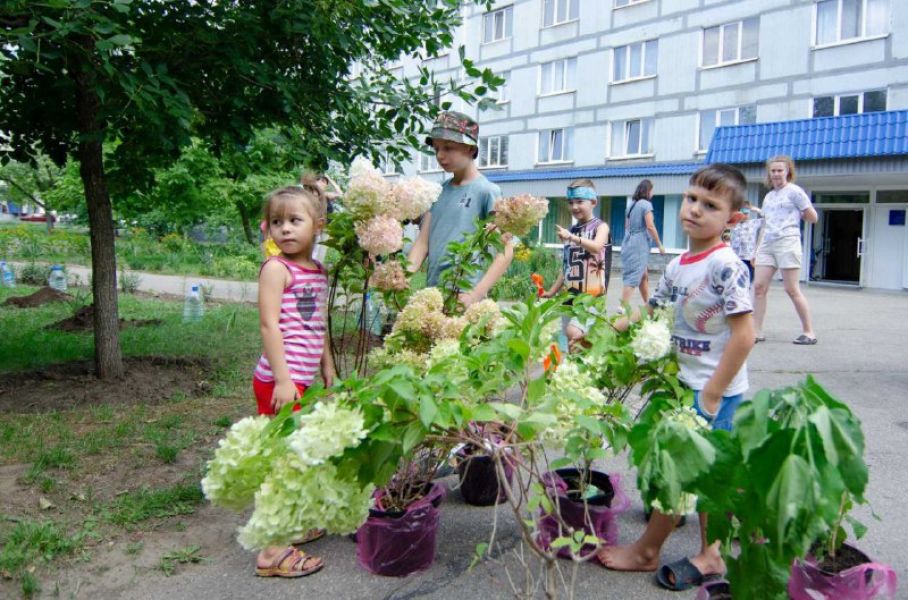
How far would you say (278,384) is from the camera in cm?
276

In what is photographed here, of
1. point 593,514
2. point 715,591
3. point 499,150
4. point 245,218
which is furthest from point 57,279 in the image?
point 499,150

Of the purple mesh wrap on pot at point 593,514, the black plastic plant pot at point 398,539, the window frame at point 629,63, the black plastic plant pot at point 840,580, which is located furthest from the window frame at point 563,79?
the black plastic plant pot at point 840,580

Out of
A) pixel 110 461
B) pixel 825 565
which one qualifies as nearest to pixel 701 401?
pixel 825 565

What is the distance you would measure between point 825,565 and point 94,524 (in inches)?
116

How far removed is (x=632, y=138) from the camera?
2366 cm

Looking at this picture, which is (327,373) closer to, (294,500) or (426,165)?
(294,500)

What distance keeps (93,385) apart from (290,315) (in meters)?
3.32

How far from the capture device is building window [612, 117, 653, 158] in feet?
75.8

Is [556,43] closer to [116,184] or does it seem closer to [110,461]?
[116,184]

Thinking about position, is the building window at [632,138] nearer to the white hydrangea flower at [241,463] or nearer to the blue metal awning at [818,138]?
the blue metal awning at [818,138]

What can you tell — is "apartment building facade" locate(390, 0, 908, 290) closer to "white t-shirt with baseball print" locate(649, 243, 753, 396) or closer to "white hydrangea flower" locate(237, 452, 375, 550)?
"white t-shirt with baseball print" locate(649, 243, 753, 396)

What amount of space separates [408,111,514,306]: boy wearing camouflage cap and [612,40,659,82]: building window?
21434 millimetres

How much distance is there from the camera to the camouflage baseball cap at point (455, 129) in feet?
11.2

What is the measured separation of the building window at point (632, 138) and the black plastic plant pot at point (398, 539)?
21.9 metres
